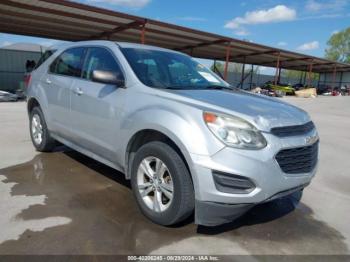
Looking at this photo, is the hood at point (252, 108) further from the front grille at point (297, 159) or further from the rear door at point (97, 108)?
the rear door at point (97, 108)

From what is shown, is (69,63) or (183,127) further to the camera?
(69,63)

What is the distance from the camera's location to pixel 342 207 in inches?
159

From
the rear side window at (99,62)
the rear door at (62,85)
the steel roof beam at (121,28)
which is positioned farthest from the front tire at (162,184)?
the steel roof beam at (121,28)

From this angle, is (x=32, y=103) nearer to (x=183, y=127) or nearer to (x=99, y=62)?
(x=99, y=62)

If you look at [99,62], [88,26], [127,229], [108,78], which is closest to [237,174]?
[127,229]

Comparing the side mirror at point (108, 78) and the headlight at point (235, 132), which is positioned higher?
the side mirror at point (108, 78)

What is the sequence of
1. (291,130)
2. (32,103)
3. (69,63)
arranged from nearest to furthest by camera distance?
(291,130), (69,63), (32,103)

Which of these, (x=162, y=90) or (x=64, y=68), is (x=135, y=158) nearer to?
(x=162, y=90)

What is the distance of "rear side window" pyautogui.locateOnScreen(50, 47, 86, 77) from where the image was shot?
4512 millimetres

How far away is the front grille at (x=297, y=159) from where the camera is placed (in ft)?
9.33

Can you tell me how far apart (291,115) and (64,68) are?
10.9 ft

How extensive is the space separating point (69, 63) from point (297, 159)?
11.2 feet

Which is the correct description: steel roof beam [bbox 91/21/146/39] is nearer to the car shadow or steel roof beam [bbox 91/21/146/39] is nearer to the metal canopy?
the metal canopy

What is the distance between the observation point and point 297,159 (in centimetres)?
299
